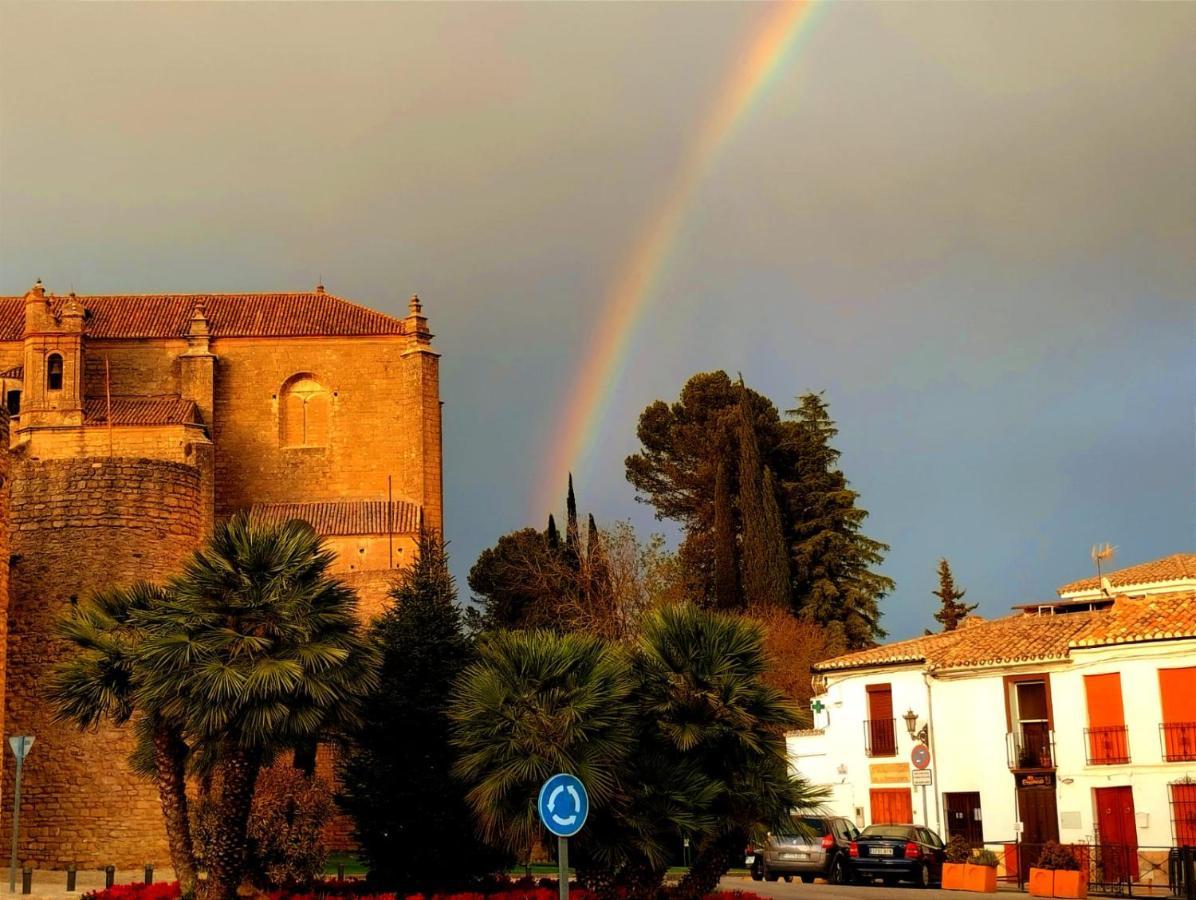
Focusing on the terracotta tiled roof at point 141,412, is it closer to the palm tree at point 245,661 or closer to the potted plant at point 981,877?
the palm tree at point 245,661

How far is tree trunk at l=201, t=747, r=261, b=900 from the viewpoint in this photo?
18.7m

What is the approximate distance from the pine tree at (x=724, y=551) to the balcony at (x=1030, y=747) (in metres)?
20.9

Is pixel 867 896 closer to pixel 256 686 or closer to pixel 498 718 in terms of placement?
pixel 498 718

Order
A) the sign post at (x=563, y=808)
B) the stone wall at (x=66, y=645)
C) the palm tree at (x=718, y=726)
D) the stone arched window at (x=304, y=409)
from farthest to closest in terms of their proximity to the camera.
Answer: the stone arched window at (x=304, y=409), the stone wall at (x=66, y=645), the palm tree at (x=718, y=726), the sign post at (x=563, y=808)

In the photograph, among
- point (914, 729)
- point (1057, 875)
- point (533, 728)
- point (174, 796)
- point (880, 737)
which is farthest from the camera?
point (880, 737)

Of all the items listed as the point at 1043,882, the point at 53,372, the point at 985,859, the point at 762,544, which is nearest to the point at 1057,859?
the point at 1043,882

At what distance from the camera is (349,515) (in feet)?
172

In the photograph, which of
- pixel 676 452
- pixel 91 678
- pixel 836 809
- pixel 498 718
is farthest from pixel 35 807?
pixel 676 452

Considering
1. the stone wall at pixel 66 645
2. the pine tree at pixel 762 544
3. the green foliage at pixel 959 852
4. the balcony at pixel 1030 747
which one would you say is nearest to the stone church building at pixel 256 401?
the stone wall at pixel 66 645

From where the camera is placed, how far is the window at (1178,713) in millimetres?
27578

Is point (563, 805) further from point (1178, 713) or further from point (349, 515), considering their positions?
point (349, 515)

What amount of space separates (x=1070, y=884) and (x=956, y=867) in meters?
2.71

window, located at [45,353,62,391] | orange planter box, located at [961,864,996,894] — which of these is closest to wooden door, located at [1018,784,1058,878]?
orange planter box, located at [961,864,996,894]

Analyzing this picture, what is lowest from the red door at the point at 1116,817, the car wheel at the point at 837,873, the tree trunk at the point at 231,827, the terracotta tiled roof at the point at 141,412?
the car wheel at the point at 837,873
